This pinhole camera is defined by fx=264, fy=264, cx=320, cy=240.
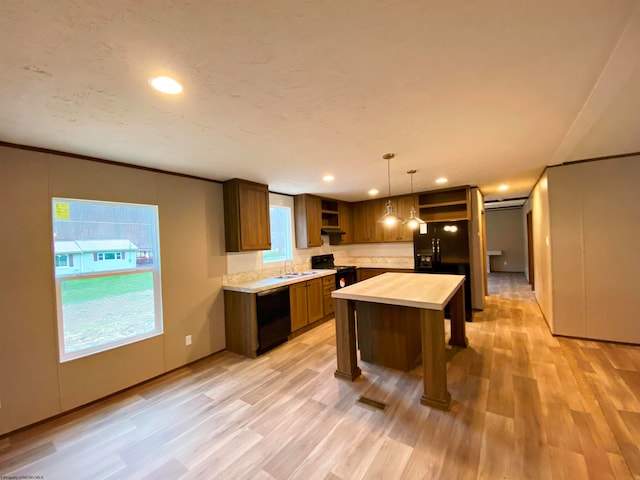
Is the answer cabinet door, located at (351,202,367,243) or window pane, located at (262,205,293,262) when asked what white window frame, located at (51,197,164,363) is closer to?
window pane, located at (262,205,293,262)

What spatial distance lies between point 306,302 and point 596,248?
13.1 feet

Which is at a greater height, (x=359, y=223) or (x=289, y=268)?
(x=359, y=223)

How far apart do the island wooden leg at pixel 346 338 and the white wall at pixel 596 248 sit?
3007 mm

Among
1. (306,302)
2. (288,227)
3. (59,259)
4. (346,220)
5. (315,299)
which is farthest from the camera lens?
(346,220)

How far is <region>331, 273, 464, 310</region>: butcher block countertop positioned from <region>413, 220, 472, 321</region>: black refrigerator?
1.39 meters

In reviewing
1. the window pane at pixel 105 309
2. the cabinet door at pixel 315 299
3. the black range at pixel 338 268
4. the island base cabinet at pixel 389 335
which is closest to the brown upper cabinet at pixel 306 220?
the black range at pixel 338 268

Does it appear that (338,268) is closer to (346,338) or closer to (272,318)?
(272,318)

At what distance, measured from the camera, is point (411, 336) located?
3004 mm

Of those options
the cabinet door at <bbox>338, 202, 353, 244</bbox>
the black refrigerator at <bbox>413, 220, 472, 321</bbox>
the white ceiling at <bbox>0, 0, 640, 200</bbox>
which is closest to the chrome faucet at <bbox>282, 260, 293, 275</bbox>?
the cabinet door at <bbox>338, 202, 353, 244</bbox>

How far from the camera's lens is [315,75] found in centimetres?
146

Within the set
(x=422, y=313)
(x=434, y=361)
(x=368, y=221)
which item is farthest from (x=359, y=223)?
(x=434, y=361)

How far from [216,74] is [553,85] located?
2019 millimetres

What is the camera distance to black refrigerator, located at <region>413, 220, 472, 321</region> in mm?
4598

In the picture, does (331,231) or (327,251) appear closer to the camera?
(331,231)
